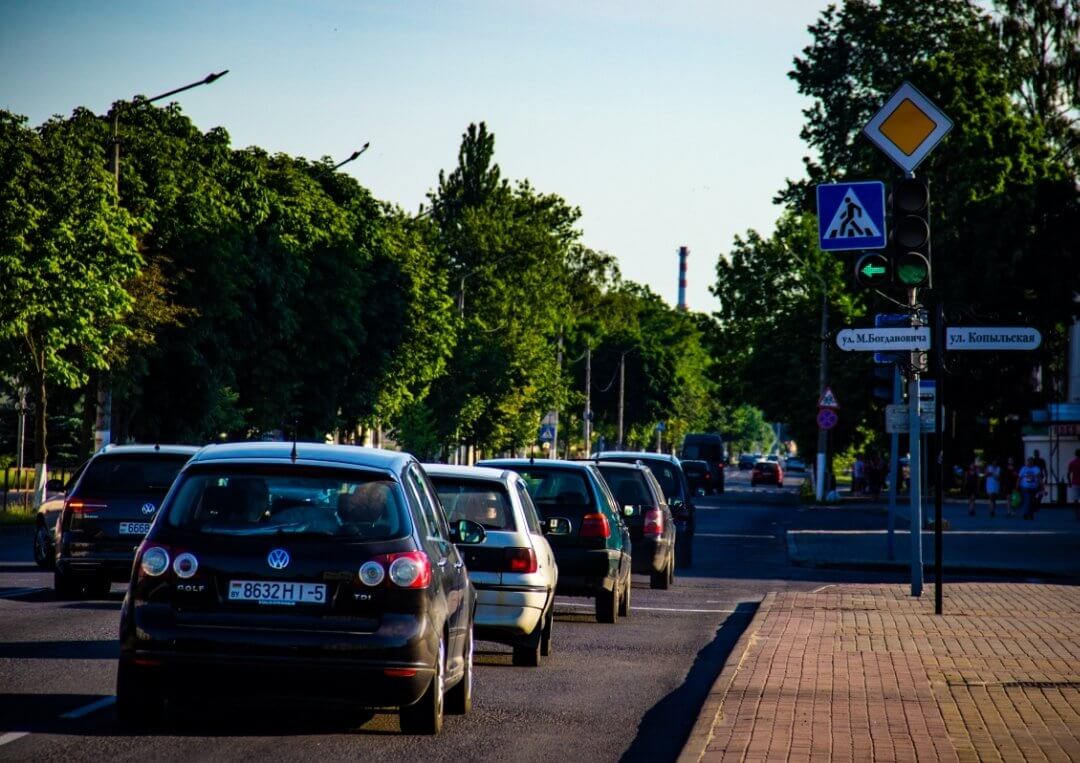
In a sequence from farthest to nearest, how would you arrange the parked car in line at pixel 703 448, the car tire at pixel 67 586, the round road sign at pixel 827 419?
1. the parked car in line at pixel 703 448
2. the round road sign at pixel 827 419
3. the car tire at pixel 67 586

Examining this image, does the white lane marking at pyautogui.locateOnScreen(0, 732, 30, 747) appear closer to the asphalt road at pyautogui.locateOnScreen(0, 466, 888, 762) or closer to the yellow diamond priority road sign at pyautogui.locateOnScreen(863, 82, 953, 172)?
the asphalt road at pyautogui.locateOnScreen(0, 466, 888, 762)

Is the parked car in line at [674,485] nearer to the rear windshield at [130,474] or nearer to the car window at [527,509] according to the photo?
the rear windshield at [130,474]

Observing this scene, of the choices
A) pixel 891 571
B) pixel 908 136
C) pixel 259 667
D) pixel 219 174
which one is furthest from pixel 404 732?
pixel 219 174

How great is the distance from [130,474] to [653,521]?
6.34 m

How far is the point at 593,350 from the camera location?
124 m

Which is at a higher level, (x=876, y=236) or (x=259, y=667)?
(x=876, y=236)

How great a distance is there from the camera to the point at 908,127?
19.4m

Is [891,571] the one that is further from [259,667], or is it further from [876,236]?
[259,667]

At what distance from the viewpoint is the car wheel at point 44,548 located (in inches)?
909

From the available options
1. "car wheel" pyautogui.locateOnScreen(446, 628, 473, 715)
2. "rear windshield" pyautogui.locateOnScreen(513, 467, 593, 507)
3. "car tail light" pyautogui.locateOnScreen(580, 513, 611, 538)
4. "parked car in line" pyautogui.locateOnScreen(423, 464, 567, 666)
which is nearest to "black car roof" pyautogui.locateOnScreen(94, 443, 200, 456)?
"rear windshield" pyautogui.locateOnScreen(513, 467, 593, 507)

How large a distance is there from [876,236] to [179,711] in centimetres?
1148

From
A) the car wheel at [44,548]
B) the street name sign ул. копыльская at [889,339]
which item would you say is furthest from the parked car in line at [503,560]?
the car wheel at [44,548]

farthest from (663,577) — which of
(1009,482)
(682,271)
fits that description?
(682,271)

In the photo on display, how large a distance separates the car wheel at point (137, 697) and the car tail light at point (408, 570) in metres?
1.27
